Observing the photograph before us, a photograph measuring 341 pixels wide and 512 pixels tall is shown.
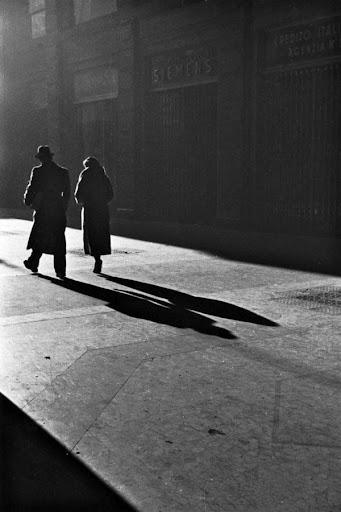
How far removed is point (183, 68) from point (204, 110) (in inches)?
52.9

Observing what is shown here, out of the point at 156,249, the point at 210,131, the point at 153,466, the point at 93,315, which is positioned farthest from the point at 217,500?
the point at 210,131

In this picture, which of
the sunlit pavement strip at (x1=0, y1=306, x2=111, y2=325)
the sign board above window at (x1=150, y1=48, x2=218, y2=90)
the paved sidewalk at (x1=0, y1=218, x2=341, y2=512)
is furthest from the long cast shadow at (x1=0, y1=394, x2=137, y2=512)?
the sign board above window at (x1=150, y1=48, x2=218, y2=90)

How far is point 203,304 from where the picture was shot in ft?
26.9

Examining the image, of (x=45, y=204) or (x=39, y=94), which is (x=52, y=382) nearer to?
(x=45, y=204)

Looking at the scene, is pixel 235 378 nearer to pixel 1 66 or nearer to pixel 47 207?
pixel 47 207

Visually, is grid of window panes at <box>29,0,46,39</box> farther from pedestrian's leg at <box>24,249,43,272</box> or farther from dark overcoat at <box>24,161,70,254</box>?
pedestrian's leg at <box>24,249,43,272</box>

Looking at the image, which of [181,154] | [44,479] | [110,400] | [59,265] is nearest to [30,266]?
[59,265]

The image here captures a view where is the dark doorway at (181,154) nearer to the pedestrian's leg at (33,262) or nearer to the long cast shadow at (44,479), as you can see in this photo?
the pedestrian's leg at (33,262)

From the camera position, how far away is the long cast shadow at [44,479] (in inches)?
127

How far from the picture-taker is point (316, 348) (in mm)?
6094

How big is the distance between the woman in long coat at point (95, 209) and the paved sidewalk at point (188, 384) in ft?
3.68

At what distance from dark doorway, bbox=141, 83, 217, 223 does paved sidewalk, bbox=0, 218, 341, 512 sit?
877cm

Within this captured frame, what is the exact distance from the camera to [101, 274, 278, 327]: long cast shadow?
290 inches

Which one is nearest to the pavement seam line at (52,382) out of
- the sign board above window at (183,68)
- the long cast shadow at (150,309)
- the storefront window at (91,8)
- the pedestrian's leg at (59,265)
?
the long cast shadow at (150,309)
